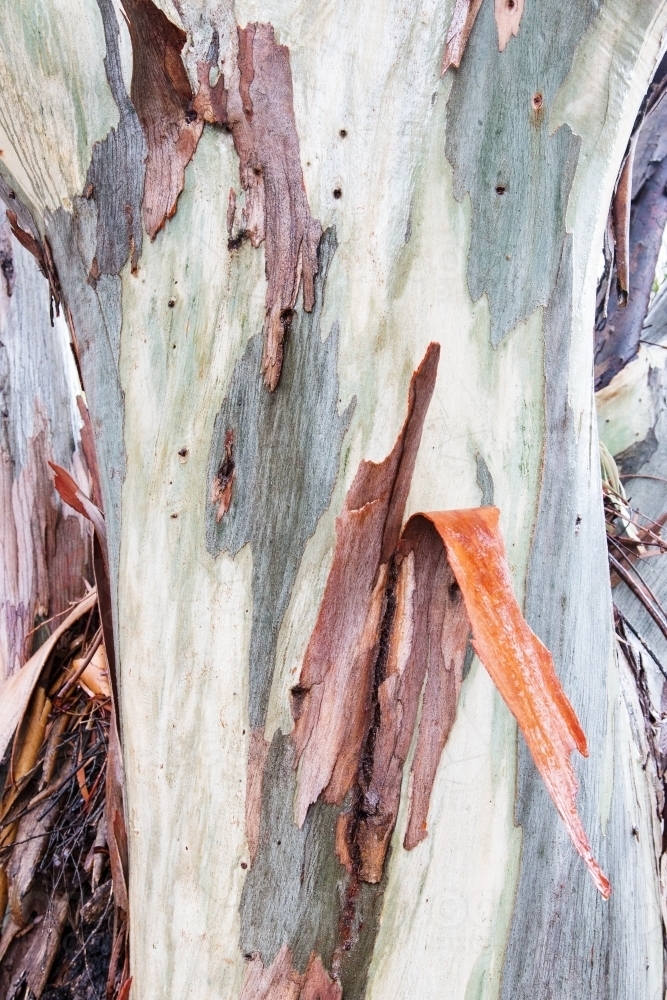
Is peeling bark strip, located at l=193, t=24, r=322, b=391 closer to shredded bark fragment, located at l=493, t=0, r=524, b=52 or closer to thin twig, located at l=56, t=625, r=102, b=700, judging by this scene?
shredded bark fragment, located at l=493, t=0, r=524, b=52

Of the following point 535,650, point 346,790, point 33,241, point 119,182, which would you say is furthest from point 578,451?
point 33,241

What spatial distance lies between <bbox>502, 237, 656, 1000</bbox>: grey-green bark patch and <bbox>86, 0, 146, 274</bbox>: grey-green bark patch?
0.40 meters

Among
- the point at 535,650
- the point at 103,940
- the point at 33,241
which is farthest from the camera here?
the point at 103,940

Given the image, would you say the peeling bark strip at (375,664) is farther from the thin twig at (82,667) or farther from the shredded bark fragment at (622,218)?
the thin twig at (82,667)

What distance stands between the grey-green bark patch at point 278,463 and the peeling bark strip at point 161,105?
0.15 meters

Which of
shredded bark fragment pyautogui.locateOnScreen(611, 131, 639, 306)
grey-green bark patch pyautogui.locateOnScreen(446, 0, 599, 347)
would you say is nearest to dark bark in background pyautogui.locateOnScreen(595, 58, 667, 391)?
shredded bark fragment pyautogui.locateOnScreen(611, 131, 639, 306)

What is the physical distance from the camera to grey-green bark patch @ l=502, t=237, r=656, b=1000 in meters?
0.65

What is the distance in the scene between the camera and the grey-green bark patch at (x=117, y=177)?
66 centimetres

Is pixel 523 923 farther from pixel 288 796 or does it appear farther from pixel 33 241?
pixel 33 241

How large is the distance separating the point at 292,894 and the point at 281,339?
47cm

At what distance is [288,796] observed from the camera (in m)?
0.61

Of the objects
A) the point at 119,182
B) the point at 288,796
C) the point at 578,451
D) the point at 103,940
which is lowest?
the point at 103,940

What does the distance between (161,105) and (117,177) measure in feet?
0.25

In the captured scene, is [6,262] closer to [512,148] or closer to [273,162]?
[273,162]
